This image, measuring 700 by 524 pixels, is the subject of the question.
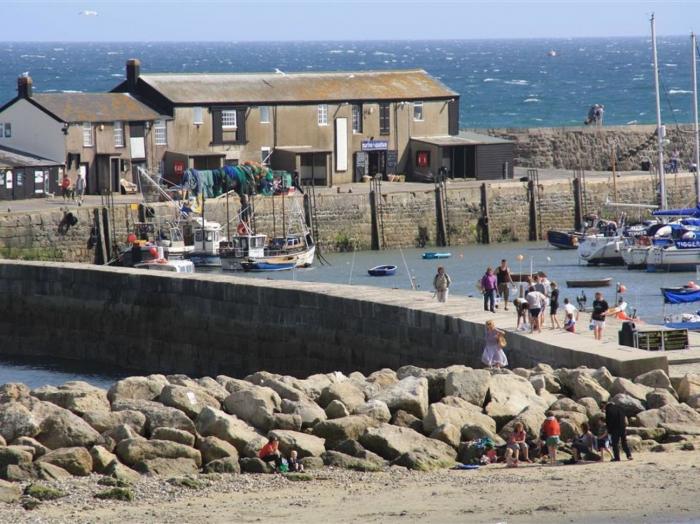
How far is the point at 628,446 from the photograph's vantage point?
2353cm

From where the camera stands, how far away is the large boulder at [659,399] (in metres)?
25.1

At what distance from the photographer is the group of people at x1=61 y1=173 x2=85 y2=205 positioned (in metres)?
57.1

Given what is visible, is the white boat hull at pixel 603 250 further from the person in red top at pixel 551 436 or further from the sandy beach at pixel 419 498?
the sandy beach at pixel 419 498

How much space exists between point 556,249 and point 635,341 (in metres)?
32.2

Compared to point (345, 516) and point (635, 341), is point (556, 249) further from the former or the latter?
point (345, 516)

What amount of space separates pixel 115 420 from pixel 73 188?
3500cm

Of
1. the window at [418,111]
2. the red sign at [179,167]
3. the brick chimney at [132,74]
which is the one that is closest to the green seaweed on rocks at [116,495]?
the red sign at [179,167]

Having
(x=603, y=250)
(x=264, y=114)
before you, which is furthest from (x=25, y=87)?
(x=603, y=250)

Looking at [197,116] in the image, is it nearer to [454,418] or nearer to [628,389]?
[628,389]

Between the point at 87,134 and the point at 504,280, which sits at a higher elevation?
the point at 87,134

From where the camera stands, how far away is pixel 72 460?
22.3 meters

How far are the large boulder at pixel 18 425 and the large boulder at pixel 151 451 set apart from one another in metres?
1.25

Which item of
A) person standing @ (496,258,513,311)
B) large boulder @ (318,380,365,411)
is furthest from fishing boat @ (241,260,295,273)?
large boulder @ (318,380,365,411)

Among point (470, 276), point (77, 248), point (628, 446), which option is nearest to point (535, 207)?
point (470, 276)
